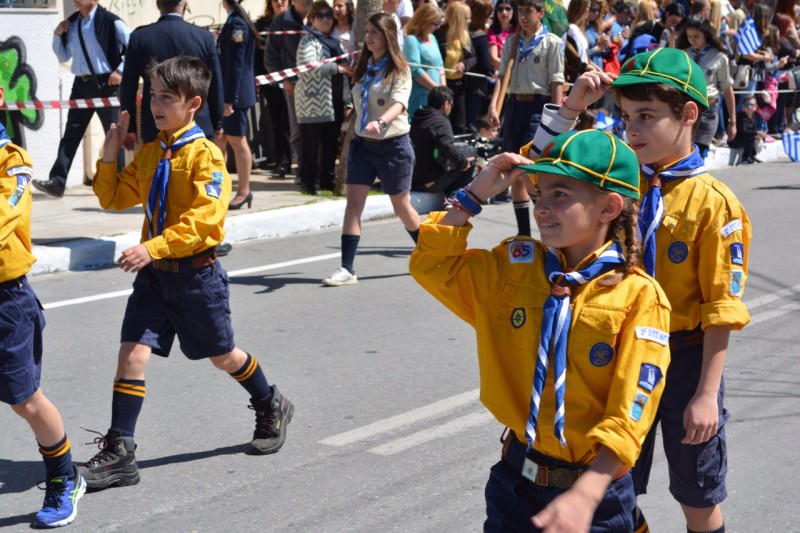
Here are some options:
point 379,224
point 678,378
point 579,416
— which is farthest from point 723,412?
point 379,224

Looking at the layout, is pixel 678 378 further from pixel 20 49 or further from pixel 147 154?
pixel 20 49

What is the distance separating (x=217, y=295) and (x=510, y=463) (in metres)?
2.31

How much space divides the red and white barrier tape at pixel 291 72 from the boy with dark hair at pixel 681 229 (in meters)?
8.76

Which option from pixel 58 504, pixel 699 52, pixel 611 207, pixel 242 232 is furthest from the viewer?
pixel 699 52

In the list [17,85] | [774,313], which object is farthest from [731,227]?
[17,85]

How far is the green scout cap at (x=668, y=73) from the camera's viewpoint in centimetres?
361

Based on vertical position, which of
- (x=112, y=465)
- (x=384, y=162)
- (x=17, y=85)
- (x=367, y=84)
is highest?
(x=367, y=84)

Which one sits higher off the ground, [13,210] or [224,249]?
[13,210]

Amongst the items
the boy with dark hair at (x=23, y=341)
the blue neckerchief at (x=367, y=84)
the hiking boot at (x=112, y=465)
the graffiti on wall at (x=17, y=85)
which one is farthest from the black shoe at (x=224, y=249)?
the boy with dark hair at (x=23, y=341)

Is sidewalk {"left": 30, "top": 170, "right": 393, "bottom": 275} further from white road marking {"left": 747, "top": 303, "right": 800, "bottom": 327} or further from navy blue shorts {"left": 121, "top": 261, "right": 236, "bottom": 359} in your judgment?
white road marking {"left": 747, "top": 303, "right": 800, "bottom": 327}

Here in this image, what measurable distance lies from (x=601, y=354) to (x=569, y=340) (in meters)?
0.09

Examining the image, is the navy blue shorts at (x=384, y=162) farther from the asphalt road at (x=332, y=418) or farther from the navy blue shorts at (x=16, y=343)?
the navy blue shorts at (x=16, y=343)

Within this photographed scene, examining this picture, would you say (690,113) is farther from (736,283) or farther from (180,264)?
(180,264)

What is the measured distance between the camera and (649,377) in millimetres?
2975
